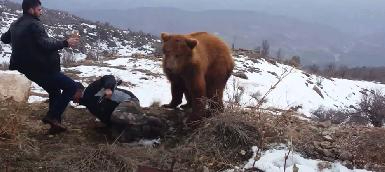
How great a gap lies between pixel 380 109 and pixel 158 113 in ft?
23.5

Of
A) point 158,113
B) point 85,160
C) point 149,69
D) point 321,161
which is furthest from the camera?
point 149,69

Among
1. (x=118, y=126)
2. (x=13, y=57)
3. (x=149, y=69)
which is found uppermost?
(x=13, y=57)

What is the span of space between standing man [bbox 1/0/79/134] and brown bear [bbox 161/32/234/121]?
1372 mm

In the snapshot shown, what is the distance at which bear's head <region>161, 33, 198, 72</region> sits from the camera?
291 inches

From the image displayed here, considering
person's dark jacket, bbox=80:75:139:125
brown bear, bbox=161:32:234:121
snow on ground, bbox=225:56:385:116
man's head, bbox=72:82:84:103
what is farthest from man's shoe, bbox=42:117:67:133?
snow on ground, bbox=225:56:385:116

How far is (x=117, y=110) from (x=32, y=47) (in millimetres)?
1522

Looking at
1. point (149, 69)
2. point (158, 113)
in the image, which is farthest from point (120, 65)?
point (158, 113)

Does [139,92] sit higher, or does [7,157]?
[7,157]

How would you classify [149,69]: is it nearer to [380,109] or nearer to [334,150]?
[380,109]

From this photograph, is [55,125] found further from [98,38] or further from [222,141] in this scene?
[98,38]

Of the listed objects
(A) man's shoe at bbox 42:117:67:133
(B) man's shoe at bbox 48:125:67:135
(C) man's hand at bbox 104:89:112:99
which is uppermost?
(C) man's hand at bbox 104:89:112:99

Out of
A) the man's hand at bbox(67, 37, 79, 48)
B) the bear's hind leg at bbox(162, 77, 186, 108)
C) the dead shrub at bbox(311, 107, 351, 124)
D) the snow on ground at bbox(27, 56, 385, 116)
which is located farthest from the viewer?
the snow on ground at bbox(27, 56, 385, 116)

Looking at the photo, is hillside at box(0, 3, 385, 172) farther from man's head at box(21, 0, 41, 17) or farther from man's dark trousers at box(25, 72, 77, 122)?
man's head at box(21, 0, 41, 17)

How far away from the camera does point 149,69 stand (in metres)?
20.0
